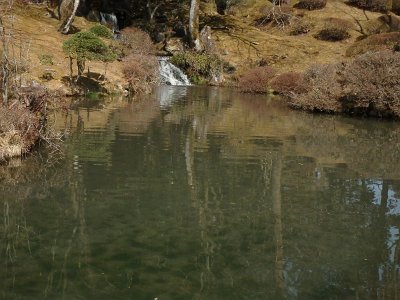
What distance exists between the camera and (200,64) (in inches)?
1665

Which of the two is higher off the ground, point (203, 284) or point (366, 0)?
point (366, 0)

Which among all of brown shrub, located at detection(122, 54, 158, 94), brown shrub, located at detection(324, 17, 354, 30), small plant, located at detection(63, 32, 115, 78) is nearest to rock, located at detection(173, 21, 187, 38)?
brown shrub, located at detection(122, 54, 158, 94)

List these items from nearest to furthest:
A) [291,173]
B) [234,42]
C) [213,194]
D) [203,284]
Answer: [203,284]
[213,194]
[291,173]
[234,42]

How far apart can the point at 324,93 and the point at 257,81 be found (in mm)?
12408

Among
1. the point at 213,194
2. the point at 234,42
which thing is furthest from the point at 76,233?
the point at 234,42

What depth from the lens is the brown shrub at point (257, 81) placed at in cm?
3738

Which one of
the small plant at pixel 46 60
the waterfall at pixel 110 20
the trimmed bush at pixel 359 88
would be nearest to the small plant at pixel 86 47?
the small plant at pixel 46 60

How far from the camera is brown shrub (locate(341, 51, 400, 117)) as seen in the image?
22562mm

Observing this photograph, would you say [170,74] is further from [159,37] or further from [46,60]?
[46,60]

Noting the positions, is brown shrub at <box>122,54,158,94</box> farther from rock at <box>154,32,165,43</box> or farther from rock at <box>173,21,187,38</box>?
rock at <box>173,21,187,38</box>

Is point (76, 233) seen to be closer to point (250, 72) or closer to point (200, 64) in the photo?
point (250, 72)

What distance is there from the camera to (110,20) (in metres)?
47.3

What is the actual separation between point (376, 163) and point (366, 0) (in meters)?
50.0

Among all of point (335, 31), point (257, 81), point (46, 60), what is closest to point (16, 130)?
point (46, 60)
